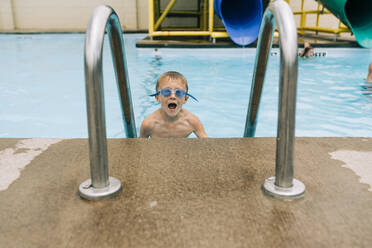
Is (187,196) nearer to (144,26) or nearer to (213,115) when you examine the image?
(213,115)

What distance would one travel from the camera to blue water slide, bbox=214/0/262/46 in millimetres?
9362

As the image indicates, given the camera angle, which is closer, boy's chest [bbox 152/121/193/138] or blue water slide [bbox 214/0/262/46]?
boy's chest [bbox 152/121/193/138]

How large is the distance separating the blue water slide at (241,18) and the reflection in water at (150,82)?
85.8 inches

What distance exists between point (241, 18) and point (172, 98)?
7894 millimetres

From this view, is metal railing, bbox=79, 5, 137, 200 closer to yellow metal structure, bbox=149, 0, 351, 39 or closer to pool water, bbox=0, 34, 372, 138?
pool water, bbox=0, 34, 372, 138

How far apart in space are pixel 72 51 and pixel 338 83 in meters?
8.26

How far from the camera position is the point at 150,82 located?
285 inches

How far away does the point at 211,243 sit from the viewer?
0.77m

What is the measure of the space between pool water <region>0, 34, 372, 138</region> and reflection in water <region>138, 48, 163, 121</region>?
2cm

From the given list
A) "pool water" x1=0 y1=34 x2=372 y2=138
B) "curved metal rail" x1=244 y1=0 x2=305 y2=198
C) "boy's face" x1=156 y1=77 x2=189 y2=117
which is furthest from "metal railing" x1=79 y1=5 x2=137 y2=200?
"pool water" x1=0 y1=34 x2=372 y2=138

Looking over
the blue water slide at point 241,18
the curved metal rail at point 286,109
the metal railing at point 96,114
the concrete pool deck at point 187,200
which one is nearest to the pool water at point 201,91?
the blue water slide at point 241,18

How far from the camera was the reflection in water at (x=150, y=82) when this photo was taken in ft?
18.7

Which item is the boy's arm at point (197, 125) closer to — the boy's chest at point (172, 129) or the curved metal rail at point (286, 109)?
the boy's chest at point (172, 129)

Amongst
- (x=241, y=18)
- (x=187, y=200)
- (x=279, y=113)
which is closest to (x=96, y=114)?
(x=187, y=200)
